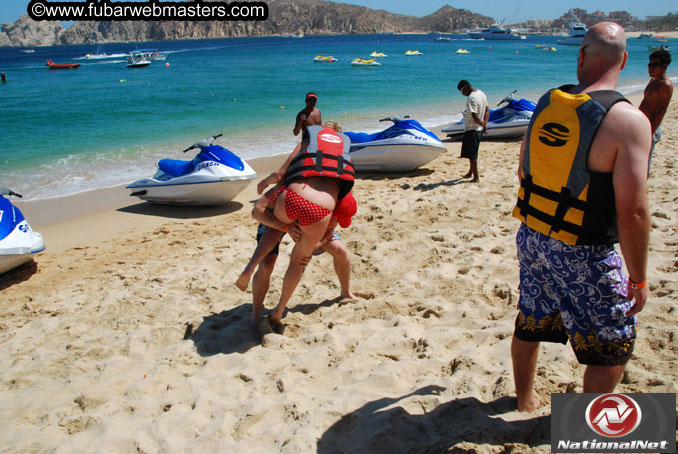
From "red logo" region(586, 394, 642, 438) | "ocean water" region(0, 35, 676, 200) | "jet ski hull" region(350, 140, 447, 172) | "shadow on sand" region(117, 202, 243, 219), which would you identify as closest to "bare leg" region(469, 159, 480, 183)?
"jet ski hull" region(350, 140, 447, 172)

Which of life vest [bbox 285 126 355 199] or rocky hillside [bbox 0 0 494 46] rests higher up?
rocky hillside [bbox 0 0 494 46]

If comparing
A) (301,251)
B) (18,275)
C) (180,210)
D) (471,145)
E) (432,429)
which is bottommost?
(18,275)

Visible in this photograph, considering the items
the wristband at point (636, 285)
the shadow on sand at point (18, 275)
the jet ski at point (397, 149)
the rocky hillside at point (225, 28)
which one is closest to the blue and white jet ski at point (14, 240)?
the shadow on sand at point (18, 275)

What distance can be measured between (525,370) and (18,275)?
547 centimetres

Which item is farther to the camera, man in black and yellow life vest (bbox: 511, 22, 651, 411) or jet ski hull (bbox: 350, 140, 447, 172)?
jet ski hull (bbox: 350, 140, 447, 172)

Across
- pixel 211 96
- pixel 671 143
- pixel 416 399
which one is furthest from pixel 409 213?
pixel 211 96

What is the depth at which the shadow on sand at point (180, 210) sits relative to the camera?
729cm

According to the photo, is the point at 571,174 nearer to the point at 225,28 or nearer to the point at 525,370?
the point at 525,370

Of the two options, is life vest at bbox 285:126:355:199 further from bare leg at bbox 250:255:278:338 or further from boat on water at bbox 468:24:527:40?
boat on water at bbox 468:24:527:40

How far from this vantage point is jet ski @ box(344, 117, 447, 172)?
8.09m

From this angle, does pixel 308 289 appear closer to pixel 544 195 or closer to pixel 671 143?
pixel 544 195

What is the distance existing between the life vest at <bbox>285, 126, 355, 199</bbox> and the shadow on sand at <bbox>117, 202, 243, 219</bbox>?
4.30 m

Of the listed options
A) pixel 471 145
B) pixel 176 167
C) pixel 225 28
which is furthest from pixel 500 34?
pixel 176 167

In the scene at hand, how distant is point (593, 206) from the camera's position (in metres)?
1.95
